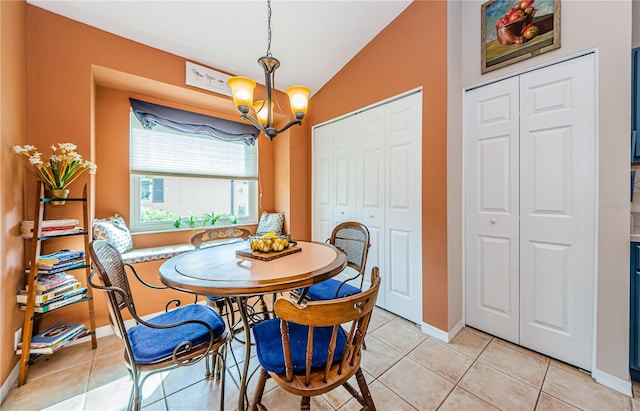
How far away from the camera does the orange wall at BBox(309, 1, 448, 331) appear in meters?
2.07

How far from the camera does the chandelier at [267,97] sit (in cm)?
155

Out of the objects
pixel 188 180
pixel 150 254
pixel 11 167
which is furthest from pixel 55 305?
pixel 188 180

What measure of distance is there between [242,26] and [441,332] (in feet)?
10.7

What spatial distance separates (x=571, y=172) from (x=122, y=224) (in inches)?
153

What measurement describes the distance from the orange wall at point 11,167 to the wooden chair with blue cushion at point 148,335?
2.70 ft

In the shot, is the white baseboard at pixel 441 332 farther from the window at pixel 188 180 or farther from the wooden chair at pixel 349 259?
the window at pixel 188 180

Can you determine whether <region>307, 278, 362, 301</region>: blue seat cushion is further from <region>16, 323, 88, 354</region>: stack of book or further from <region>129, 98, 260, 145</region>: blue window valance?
<region>129, 98, 260, 145</region>: blue window valance

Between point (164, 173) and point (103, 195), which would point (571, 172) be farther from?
point (103, 195)

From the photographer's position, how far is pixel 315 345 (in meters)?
1.14

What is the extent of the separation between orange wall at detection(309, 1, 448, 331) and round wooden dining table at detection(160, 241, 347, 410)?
3.30 ft

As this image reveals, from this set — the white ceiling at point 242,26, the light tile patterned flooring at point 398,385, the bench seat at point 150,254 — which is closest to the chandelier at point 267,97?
the white ceiling at point 242,26

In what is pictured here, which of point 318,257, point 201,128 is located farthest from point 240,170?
point 318,257

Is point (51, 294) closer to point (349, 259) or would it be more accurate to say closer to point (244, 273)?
point (244, 273)

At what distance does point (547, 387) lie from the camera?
5.12 feet
